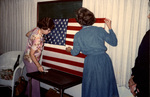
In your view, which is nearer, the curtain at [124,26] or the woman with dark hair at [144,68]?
the woman with dark hair at [144,68]

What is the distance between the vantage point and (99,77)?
184 cm

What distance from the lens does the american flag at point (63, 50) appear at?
2.60 m

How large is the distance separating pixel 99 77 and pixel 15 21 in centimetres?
333

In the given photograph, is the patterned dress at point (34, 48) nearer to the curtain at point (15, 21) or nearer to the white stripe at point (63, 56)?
the white stripe at point (63, 56)

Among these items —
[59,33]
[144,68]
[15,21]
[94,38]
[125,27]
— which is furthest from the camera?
[15,21]

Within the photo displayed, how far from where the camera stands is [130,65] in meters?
2.22

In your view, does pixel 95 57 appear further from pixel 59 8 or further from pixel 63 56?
pixel 59 8

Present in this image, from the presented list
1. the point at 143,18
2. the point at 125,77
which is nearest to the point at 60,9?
the point at 143,18

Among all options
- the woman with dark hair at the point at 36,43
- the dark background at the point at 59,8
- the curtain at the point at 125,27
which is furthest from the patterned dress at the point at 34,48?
the curtain at the point at 125,27

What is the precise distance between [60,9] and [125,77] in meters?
1.90

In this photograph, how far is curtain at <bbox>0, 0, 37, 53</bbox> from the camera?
3.70m

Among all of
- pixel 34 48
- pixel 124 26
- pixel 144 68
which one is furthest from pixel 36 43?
pixel 144 68

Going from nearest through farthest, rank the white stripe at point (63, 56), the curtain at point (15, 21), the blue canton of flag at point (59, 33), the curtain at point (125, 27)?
1. the curtain at point (125, 27)
2. the white stripe at point (63, 56)
3. the blue canton of flag at point (59, 33)
4. the curtain at point (15, 21)

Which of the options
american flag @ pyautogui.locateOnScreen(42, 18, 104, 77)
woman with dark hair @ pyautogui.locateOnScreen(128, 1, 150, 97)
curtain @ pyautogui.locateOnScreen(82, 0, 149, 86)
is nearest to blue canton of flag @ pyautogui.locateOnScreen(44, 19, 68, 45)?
american flag @ pyautogui.locateOnScreen(42, 18, 104, 77)
